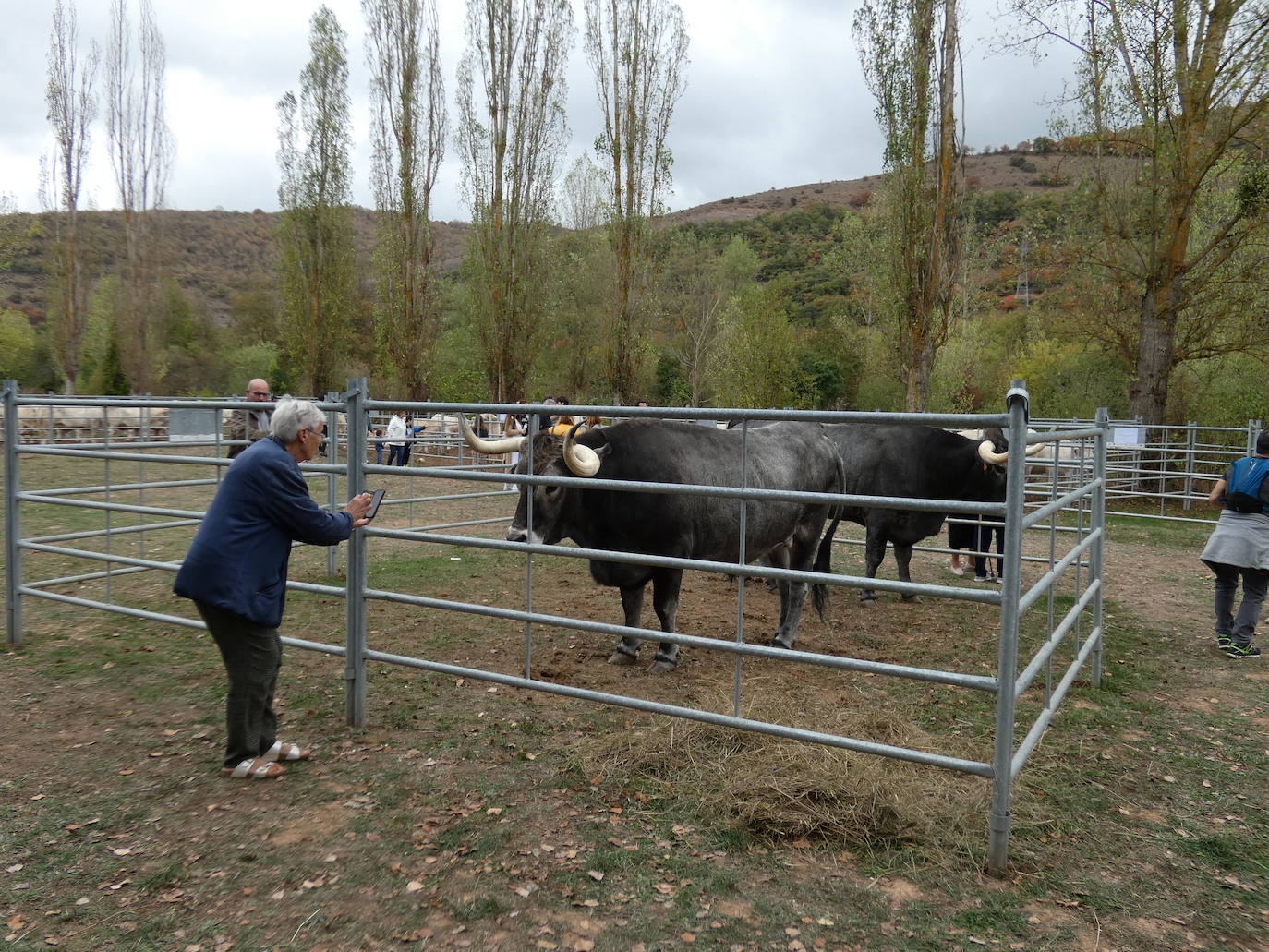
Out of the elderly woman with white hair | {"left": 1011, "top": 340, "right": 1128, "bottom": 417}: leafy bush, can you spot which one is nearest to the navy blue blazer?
the elderly woman with white hair

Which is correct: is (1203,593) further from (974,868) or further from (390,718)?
(390,718)

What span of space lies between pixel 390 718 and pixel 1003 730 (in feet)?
9.99

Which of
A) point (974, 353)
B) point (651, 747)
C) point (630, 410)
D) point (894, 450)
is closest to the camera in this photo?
point (630, 410)

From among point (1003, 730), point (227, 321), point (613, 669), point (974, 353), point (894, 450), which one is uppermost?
point (227, 321)

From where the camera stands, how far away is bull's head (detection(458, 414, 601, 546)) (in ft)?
17.4

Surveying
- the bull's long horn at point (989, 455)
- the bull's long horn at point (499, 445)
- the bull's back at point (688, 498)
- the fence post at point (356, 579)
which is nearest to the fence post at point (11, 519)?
the fence post at point (356, 579)

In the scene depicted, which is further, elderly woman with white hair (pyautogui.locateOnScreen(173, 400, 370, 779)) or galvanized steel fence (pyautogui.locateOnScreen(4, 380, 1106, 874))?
elderly woman with white hair (pyautogui.locateOnScreen(173, 400, 370, 779))

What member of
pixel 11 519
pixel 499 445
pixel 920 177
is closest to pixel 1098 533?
pixel 499 445

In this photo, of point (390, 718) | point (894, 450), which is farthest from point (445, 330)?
point (390, 718)

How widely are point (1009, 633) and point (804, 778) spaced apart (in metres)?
1.11

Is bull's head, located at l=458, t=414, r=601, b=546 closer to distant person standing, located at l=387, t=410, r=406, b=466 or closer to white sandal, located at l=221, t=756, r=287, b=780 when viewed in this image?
white sandal, located at l=221, t=756, r=287, b=780

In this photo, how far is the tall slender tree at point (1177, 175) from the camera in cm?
1392

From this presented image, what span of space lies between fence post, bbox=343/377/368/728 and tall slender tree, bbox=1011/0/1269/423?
1532cm

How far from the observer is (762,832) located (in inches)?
129
